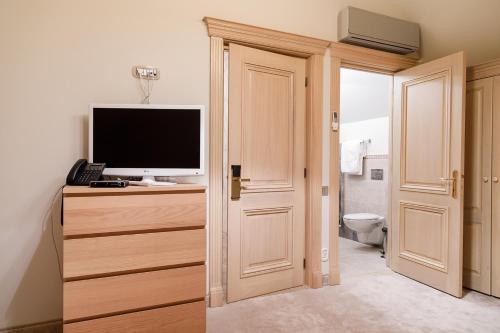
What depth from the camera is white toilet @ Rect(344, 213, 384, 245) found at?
3840mm

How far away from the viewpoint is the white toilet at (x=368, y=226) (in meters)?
3.84

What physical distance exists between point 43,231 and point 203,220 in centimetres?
103

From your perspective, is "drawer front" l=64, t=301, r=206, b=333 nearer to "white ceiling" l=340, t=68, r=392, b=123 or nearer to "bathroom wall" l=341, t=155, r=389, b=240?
"bathroom wall" l=341, t=155, r=389, b=240

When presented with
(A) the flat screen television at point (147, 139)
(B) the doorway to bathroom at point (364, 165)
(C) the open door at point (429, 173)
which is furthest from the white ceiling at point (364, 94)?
(A) the flat screen television at point (147, 139)

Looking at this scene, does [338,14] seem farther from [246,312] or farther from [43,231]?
[43,231]

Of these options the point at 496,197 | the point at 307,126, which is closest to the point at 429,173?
the point at 496,197

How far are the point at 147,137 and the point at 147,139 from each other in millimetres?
12

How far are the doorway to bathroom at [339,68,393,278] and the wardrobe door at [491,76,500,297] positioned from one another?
1.16m

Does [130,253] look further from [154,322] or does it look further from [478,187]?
[478,187]

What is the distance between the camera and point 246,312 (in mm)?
2186

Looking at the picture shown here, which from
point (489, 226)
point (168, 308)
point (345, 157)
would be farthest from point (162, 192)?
point (345, 157)

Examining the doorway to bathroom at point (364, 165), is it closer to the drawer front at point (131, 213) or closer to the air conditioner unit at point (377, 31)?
the air conditioner unit at point (377, 31)

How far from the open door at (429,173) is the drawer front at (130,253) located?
205 centimetres

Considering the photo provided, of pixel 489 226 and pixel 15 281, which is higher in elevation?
pixel 489 226
